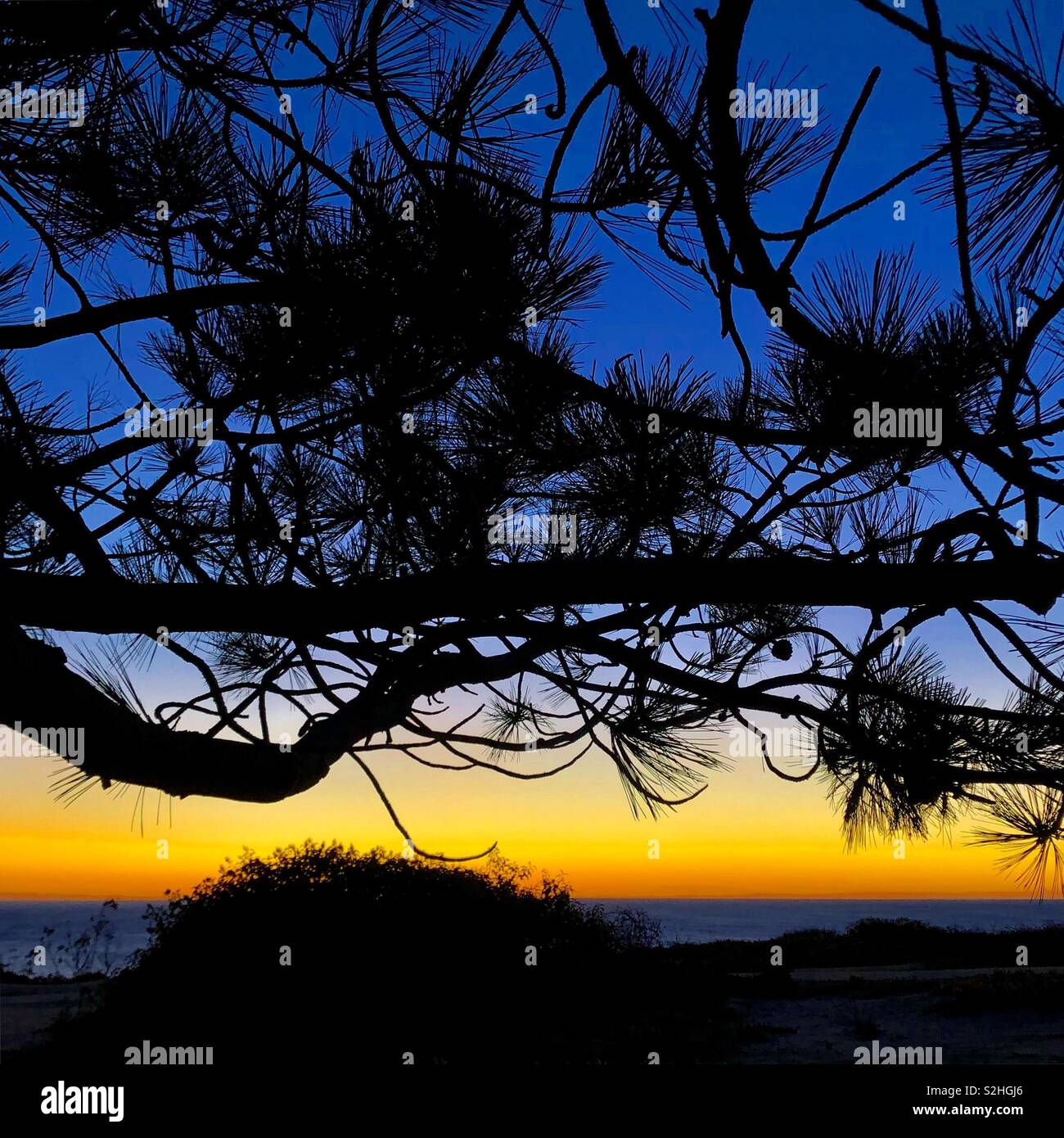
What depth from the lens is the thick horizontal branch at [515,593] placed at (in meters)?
0.80

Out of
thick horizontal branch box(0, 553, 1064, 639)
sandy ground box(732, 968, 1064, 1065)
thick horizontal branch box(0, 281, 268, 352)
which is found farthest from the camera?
sandy ground box(732, 968, 1064, 1065)

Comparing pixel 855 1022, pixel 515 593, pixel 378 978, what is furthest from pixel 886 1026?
pixel 515 593

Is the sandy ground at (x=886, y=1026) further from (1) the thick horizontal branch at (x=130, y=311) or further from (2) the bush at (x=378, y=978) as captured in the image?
(1) the thick horizontal branch at (x=130, y=311)

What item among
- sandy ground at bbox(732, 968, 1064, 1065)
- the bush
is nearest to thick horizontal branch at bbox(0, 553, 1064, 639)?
the bush

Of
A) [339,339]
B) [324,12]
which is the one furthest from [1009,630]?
[324,12]

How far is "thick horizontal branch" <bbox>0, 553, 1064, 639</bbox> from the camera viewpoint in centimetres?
80

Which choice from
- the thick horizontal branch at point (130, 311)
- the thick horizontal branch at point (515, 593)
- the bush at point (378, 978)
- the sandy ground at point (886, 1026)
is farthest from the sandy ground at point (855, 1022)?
the thick horizontal branch at point (130, 311)

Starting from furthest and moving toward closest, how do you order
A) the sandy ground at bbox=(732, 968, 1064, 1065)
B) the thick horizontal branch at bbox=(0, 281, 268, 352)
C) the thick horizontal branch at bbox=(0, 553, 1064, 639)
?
the sandy ground at bbox=(732, 968, 1064, 1065)
the thick horizontal branch at bbox=(0, 281, 268, 352)
the thick horizontal branch at bbox=(0, 553, 1064, 639)

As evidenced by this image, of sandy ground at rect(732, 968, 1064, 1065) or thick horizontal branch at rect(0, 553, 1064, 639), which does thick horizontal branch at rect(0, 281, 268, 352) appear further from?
sandy ground at rect(732, 968, 1064, 1065)

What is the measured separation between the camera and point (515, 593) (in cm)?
85

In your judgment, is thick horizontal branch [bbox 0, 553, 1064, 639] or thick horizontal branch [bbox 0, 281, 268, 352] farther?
thick horizontal branch [bbox 0, 281, 268, 352]

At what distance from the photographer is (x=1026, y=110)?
0.83 m

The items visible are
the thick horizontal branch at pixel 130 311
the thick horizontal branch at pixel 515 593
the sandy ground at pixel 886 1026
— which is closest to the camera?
the thick horizontal branch at pixel 515 593

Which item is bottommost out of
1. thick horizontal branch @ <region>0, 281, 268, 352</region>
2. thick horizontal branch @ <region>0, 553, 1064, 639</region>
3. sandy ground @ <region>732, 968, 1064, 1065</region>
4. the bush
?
sandy ground @ <region>732, 968, 1064, 1065</region>
